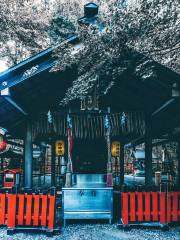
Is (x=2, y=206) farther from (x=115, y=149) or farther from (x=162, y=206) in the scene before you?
(x=115, y=149)

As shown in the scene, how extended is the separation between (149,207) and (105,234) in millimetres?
1433

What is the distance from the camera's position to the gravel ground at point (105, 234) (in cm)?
748

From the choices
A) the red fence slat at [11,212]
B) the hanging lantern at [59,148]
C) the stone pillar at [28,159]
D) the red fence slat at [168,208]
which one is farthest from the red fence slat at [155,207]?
the hanging lantern at [59,148]

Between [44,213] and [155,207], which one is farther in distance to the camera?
[155,207]

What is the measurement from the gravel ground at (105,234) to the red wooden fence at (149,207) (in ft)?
1.00

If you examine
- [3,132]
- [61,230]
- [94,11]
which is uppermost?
[94,11]

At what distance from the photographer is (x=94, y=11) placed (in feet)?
30.8

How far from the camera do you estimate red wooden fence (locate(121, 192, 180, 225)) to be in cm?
823

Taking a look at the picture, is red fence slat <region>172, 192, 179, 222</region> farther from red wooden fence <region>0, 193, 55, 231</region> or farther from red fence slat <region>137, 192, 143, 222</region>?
red wooden fence <region>0, 193, 55, 231</region>

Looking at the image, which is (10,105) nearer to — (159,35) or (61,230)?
(61,230)

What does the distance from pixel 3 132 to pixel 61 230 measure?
5.54 metres

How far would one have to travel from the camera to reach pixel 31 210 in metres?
8.05

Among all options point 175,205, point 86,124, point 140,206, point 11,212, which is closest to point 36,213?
point 11,212

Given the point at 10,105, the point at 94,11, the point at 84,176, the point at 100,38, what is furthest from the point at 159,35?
the point at 84,176
